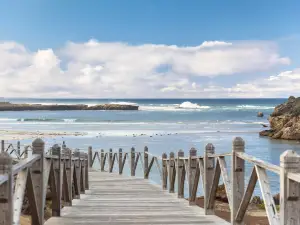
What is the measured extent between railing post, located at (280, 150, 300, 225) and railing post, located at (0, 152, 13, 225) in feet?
9.44

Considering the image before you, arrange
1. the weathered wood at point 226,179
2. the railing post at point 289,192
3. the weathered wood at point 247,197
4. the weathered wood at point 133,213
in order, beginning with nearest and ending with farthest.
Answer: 1. the railing post at point 289,192
2. the weathered wood at point 247,197
3. the weathered wood at point 226,179
4. the weathered wood at point 133,213

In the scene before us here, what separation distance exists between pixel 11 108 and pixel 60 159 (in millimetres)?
164267

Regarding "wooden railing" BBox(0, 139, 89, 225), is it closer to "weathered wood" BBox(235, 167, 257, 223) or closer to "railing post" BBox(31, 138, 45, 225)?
"railing post" BBox(31, 138, 45, 225)

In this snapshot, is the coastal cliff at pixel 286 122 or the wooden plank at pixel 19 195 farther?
the coastal cliff at pixel 286 122

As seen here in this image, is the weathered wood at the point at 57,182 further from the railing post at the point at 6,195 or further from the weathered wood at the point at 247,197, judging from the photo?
the weathered wood at the point at 247,197

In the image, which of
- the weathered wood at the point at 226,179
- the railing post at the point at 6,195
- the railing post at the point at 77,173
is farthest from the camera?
the railing post at the point at 77,173

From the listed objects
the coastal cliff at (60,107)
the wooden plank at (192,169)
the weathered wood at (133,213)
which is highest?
the coastal cliff at (60,107)

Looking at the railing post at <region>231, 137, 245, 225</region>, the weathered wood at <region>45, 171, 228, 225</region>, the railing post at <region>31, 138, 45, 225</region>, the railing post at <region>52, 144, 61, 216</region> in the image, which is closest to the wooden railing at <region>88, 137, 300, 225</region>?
the railing post at <region>231, 137, 245, 225</region>

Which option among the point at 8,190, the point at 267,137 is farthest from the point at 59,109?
the point at 8,190

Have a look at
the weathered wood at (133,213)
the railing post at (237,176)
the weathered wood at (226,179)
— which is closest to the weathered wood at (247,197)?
the railing post at (237,176)

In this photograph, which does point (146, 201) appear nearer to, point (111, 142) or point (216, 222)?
point (216, 222)

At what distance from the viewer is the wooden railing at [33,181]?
5.16 metres

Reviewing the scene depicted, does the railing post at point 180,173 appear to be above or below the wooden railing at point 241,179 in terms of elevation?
below

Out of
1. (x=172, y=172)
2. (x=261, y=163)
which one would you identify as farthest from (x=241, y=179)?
(x=172, y=172)
